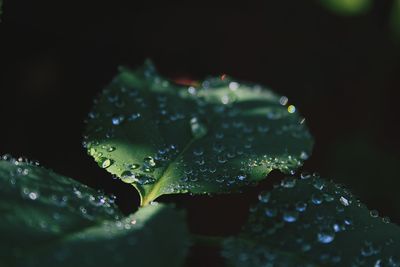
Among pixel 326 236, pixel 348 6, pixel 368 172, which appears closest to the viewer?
pixel 326 236

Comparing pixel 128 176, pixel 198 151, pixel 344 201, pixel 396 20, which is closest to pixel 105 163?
pixel 128 176

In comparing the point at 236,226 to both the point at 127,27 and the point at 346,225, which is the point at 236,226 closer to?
the point at 127,27

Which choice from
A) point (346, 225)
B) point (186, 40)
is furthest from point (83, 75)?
point (346, 225)

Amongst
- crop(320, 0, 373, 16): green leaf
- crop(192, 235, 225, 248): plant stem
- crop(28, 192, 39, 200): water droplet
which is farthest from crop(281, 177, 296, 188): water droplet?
crop(320, 0, 373, 16): green leaf

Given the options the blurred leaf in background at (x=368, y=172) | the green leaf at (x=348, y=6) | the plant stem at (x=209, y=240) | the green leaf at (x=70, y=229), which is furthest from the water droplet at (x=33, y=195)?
the green leaf at (x=348, y=6)

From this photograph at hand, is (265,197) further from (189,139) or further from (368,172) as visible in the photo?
(368,172)
